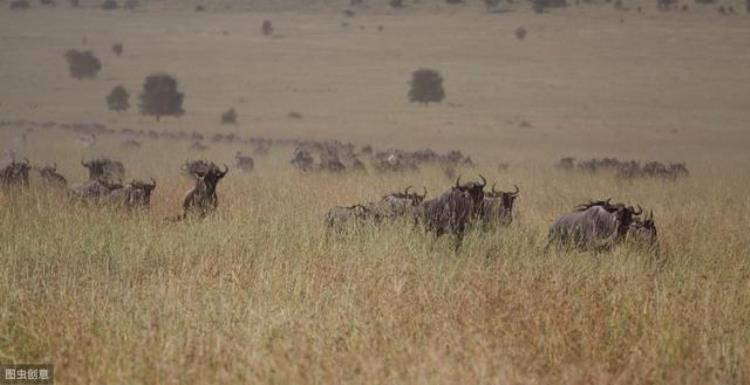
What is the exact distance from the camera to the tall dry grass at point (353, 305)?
5438mm

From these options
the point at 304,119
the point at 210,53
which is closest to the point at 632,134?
the point at 304,119

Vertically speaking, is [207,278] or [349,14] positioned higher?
[349,14]

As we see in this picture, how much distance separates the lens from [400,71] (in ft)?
225

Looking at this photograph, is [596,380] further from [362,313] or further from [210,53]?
[210,53]

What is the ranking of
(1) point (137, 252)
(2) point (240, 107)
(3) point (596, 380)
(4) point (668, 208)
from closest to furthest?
(3) point (596, 380) < (1) point (137, 252) < (4) point (668, 208) < (2) point (240, 107)

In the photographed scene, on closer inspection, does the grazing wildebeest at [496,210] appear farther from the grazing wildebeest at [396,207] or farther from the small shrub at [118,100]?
the small shrub at [118,100]

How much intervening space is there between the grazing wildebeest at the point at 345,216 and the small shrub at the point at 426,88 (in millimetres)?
46702

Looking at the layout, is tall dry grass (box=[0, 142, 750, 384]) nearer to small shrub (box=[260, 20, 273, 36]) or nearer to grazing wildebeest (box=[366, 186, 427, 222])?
grazing wildebeest (box=[366, 186, 427, 222])

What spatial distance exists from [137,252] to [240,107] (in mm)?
46619

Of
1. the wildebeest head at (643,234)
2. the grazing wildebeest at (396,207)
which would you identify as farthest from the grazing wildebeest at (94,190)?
the wildebeest head at (643,234)

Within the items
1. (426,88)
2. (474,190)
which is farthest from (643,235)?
(426,88)

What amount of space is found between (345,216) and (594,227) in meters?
3.15

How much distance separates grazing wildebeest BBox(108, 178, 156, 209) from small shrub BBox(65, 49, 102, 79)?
57.1 m

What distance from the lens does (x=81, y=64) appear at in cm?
6588
